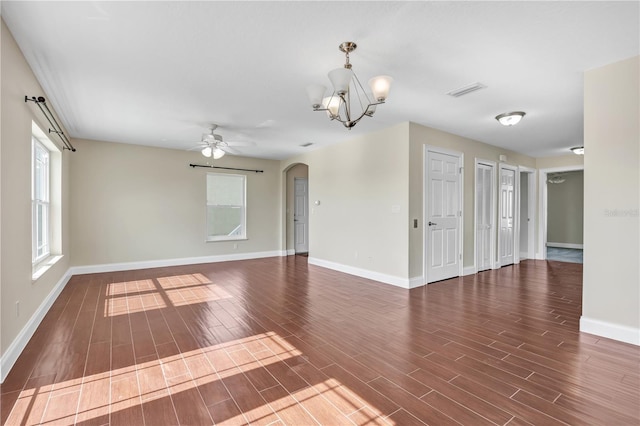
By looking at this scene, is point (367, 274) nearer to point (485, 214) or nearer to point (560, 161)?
point (485, 214)

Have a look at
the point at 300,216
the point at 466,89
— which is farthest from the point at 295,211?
the point at 466,89

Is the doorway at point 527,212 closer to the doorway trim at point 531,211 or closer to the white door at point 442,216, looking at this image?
the doorway trim at point 531,211

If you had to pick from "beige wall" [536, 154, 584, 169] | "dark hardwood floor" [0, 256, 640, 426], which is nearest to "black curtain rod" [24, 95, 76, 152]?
"dark hardwood floor" [0, 256, 640, 426]

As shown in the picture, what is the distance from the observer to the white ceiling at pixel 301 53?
2.13 meters

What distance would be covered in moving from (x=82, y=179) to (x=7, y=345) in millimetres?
4442

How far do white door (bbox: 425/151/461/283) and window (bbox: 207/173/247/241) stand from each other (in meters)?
4.65

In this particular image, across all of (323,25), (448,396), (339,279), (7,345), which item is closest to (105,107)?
(7,345)

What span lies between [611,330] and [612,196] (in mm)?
1263

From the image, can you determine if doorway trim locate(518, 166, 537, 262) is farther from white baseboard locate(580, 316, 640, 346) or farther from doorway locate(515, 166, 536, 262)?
white baseboard locate(580, 316, 640, 346)

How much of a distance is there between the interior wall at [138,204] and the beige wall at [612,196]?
664cm

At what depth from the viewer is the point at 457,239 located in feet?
18.0

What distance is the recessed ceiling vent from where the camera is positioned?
3.33 m

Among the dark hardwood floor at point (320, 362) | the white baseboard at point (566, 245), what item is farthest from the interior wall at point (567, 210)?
the dark hardwood floor at point (320, 362)

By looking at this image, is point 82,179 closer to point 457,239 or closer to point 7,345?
point 7,345
